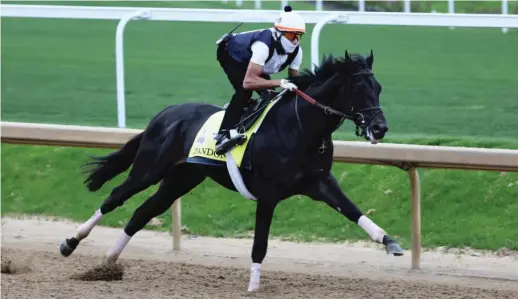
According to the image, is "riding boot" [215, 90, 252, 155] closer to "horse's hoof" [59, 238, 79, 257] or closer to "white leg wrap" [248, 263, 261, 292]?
"white leg wrap" [248, 263, 261, 292]

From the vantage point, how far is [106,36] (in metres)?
17.4

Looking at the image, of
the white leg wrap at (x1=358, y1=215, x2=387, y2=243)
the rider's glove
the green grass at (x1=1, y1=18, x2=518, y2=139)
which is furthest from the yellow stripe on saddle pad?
the green grass at (x1=1, y1=18, x2=518, y2=139)

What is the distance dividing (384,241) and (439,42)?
940cm

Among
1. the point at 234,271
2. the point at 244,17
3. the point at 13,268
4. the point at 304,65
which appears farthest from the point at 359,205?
the point at 304,65

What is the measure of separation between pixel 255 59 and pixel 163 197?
1.35 meters

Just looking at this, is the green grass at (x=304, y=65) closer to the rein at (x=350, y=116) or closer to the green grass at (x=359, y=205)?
the green grass at (x=359, y=205)

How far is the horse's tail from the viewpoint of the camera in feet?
28.0

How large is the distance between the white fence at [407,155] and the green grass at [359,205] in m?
0.80

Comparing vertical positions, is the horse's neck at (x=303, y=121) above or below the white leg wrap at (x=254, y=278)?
above

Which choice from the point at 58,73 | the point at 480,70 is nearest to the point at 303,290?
the point at 480,70

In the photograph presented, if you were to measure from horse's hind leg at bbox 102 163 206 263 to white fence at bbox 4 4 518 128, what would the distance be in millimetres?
1371

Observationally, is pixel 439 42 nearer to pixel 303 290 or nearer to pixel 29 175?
pixel 29 175

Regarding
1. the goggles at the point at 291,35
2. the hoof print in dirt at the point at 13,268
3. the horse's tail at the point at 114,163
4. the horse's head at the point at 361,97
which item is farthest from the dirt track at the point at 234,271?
the goggles at the point at 291,35

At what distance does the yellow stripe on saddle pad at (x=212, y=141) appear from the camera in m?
7.52
